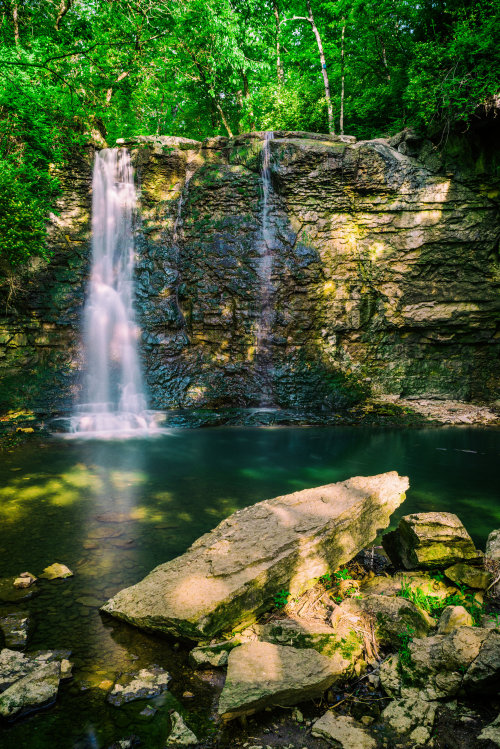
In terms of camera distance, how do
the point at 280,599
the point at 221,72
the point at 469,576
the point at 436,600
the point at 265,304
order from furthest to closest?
the point at 221,72 < the point at 265,304 < the point at 469,576 < the point at 436,600 < the point at 280,599

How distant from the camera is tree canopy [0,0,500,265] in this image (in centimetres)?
847

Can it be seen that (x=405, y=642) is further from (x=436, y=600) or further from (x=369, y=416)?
(x=369, y=416)

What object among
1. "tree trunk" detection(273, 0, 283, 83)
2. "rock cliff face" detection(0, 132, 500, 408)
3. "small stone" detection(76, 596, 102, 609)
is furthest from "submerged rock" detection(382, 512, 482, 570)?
"tree trunk" detection(273, 0, 283, 83)

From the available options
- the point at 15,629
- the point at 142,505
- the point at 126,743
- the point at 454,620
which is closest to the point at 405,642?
the point at 454,620

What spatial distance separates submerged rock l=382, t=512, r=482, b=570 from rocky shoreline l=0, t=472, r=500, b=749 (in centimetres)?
1

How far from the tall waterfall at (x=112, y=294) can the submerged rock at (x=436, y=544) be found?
9.12 m

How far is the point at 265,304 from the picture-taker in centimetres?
1212

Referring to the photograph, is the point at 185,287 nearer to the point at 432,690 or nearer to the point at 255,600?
the point at 255,600

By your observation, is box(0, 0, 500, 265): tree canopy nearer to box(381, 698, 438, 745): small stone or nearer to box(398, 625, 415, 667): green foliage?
box(398, 625, 415, 667): green foliage

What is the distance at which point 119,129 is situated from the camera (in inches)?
560

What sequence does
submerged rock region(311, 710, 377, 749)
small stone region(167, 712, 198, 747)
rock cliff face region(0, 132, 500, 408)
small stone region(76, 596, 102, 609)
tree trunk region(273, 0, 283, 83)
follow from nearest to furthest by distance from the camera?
submerged rock region(311, 710, 377, 749) → small stone region(167, 712, 198, 747) → small stone region(76, 596, 102, 609) → rock cliff face region(0, 132, 500, 408) → tree trunk region(273, 0, 283, 83)

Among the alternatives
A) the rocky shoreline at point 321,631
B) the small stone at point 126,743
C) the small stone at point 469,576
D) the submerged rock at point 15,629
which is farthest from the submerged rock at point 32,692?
the small stone at point 469,576

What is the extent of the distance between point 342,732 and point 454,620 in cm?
109

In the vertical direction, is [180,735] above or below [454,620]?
below
